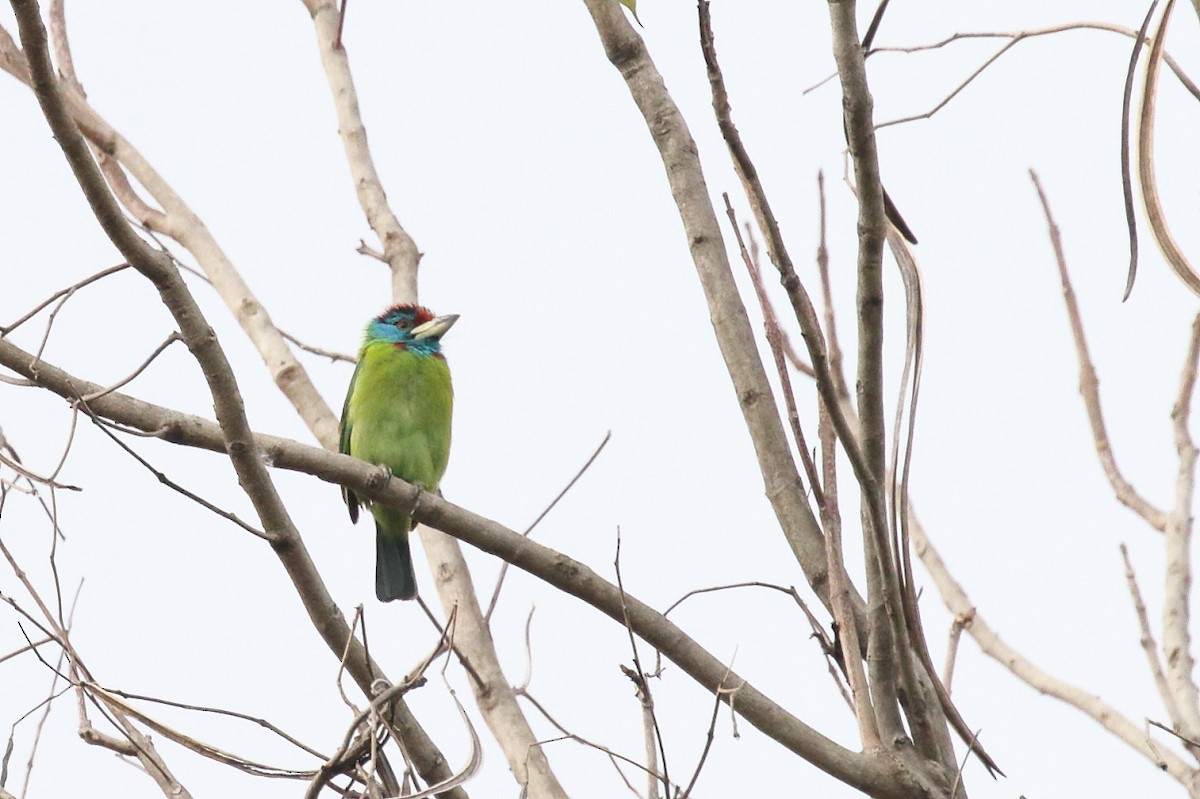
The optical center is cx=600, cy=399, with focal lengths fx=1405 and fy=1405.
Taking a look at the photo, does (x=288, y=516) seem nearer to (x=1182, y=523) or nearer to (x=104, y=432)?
(x=104, y=432)

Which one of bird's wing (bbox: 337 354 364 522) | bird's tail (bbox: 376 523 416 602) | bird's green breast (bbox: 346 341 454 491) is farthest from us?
bird's tail (bbox: 376 523 416 602)

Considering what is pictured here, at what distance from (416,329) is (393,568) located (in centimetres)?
103

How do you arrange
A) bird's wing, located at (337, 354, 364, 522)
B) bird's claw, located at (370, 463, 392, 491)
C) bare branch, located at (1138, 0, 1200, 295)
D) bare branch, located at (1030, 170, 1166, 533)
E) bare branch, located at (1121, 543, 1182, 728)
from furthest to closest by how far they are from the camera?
1. bird's wing, located at (337, 354, 364, 522)
2. bare branch, located at (1030, 170, 1166, 533)
3. bare branch, located at (1121, 543, 1182, 728)
4. bird's claw, located at (370, 463, 392, 491)
5. bare branch, located at (1138, 0, 1200, 295)

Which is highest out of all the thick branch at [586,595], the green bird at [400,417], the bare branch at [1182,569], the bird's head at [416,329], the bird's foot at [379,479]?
the bird's head at [416,329]

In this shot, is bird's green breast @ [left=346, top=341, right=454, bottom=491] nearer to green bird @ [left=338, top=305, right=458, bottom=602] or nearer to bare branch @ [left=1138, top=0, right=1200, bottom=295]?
green bird @ [left=338, top=305, right=458, bottom=602]

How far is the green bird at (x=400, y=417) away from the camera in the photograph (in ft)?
18.5

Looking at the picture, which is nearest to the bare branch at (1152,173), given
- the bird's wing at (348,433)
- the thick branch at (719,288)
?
the thick branch at (719,288)

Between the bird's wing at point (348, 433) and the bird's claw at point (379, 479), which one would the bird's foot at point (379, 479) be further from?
the bird's wing at point (348, 433)

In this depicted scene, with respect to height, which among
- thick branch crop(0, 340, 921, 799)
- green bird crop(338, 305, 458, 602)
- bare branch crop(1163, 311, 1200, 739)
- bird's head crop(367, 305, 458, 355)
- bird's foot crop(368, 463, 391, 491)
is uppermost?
bird's head crop(367, 305, 458, 355)

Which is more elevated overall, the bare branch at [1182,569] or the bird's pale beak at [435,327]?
the bird's pale beak at [435,327]

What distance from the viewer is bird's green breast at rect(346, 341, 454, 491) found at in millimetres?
5609

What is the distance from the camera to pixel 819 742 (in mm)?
2637

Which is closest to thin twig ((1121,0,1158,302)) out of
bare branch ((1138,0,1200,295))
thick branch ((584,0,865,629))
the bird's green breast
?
bare branch ((1138,0,1200,295))

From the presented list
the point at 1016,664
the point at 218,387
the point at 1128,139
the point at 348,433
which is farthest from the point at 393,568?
the point at 1128,139
